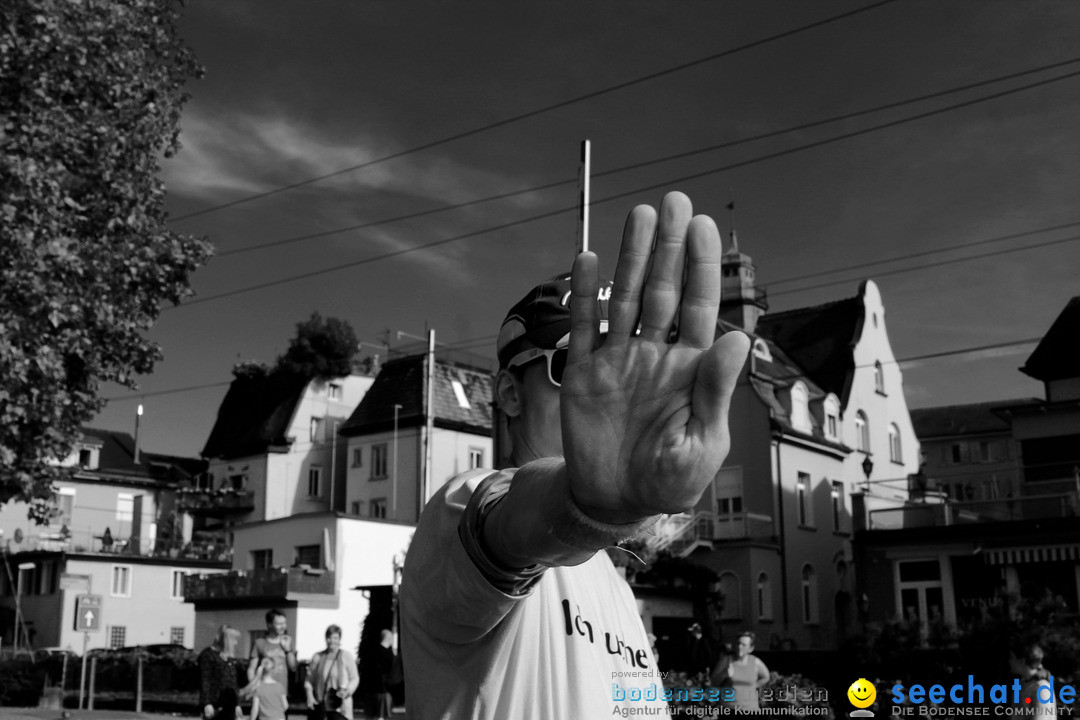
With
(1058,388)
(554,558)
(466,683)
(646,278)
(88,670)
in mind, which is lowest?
(88,670)

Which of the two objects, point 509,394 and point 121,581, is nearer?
point 509,394

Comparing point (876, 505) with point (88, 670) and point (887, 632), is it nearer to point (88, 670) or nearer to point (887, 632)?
point (887, 632)

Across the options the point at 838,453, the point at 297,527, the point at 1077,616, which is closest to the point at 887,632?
the point at 1077,616

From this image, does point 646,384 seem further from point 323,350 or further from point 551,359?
point 323,350

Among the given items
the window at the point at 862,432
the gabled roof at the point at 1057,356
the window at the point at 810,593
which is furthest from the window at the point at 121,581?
the gabled roof at the point at 1057,356

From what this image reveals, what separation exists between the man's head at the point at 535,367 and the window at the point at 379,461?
152ft

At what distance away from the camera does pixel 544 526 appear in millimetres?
1630

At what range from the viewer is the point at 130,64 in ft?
46.5

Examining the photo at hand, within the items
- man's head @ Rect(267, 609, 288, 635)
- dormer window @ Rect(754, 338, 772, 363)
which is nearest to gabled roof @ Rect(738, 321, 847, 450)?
dormer window @ Rect(754, 338, 772, 363)

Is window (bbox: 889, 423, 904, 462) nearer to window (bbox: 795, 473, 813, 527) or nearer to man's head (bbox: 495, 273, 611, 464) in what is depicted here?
window (bbox: 795, 473, 813, 527)

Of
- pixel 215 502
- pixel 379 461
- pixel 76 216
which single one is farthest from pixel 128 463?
pixel 76 216

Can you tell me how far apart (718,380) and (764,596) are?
34442 mm

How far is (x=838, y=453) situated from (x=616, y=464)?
128 feet

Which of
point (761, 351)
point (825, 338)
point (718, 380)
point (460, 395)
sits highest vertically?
point (825, 338)
